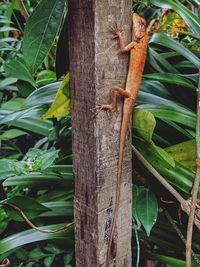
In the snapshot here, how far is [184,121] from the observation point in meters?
0.97

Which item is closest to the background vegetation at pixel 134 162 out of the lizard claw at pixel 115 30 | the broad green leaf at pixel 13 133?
the lizard claw at pixel 115 30

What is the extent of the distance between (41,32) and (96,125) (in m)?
0.21

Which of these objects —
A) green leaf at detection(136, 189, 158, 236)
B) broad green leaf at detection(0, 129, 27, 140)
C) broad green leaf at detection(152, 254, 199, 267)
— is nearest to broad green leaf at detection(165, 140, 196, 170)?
green leaf at detection(136, 189, 158, 236)

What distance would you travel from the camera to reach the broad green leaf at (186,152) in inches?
37.7

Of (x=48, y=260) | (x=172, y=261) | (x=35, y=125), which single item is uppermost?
(x=35, y=125)

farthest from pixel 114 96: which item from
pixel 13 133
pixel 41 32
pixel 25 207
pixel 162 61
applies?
pixel 13 133

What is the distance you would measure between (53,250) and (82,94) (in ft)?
2.17

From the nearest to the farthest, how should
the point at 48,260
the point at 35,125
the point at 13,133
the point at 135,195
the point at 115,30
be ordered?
the point at 115,30
the point at 135,195
the point at 48,260
the point at 35,125
the point at 13,133

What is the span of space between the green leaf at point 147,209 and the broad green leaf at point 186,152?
0.37ft

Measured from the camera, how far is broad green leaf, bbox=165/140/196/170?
957 mm

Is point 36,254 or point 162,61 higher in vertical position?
point 162,61

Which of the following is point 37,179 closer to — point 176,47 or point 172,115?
point 172,115

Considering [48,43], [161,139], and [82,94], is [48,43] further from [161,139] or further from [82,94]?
[161,139]

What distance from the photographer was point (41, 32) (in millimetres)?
760
